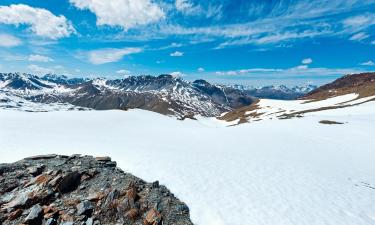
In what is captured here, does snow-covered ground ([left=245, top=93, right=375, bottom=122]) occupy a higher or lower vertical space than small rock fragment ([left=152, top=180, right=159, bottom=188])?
lower

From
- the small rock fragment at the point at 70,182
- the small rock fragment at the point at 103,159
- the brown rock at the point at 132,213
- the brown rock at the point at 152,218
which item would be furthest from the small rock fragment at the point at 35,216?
the small rock fragment at the point at 103,159

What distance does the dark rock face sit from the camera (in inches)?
619

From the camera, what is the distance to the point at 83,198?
17.2 metres

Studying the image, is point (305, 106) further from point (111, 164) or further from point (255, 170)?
point (111, 164)

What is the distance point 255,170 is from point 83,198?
1301 centimetres

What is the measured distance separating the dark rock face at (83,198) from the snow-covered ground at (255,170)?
1319 millimetres

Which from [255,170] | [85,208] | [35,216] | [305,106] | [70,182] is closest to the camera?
[35,216]

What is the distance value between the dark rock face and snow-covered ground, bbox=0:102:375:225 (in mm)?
1319

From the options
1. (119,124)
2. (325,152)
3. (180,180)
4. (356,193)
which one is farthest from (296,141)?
(119,124)

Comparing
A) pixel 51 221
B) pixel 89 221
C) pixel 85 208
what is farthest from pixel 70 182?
pixel 89 221

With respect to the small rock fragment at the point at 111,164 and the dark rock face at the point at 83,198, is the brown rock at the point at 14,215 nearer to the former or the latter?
the dark rock face at the point at 83,198

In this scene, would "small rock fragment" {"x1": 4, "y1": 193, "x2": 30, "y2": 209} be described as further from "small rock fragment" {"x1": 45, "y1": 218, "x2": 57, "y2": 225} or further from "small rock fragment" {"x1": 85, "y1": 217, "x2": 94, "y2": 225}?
"small rock fragment" {"x1": 85, "y1": 217, "x2": 94, "y2": 225}

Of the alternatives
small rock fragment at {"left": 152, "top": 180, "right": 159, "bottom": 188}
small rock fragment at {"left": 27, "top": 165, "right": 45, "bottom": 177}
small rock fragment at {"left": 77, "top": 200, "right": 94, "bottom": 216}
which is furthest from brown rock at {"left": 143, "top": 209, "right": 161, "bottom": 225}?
small rock fragment at {"left": 27, "top": 165, "right": 45, "bottom": 177}

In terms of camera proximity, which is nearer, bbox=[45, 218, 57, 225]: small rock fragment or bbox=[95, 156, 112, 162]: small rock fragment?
bbox=[45, 218, 57, 225]: small rock fragment
